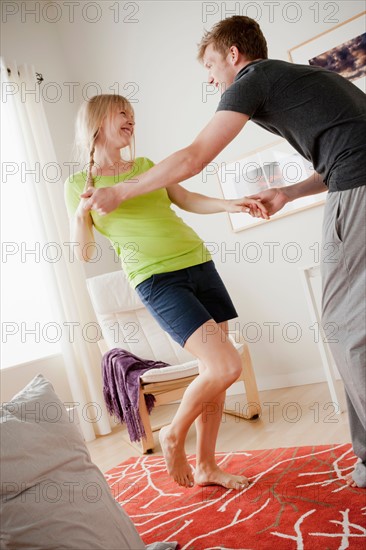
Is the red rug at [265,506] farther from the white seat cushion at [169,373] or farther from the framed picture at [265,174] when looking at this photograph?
the framed picture at [265,174]

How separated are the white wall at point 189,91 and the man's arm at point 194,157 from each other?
6.52 ft

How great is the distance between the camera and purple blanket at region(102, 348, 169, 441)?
2951 mm

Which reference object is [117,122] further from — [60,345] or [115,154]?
[60,345]

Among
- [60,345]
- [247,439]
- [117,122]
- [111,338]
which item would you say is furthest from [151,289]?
[60,345]

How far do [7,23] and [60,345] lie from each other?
2216mm

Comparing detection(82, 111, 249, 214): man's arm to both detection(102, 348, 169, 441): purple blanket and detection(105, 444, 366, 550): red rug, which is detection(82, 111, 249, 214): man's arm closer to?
detection(105, 444, 366, 550): red rug

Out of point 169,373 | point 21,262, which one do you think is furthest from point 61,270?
point 169,373

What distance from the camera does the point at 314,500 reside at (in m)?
1.74

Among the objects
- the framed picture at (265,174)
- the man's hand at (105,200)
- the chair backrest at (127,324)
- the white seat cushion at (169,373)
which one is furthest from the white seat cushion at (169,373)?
the man's hand at (105,200)

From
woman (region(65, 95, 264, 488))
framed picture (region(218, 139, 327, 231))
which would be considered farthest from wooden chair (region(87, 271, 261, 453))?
woman (region(65, 95, 264, 488))

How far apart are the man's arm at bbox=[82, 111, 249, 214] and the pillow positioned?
61 cm

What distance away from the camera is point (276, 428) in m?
2.74

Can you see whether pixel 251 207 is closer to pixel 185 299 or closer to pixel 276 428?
pixel 185 299

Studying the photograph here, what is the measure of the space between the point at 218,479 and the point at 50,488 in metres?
0.94
